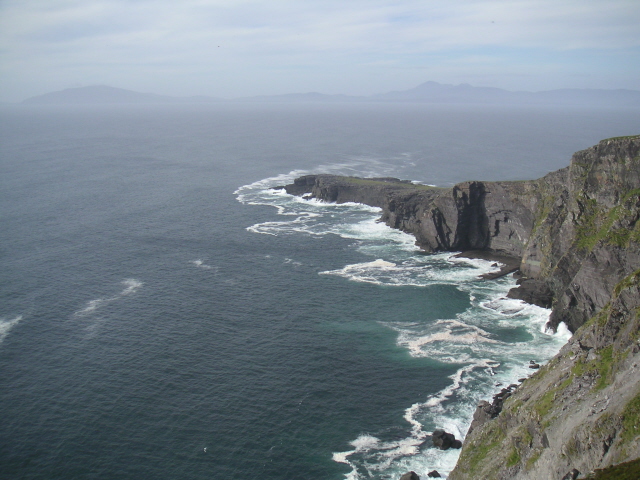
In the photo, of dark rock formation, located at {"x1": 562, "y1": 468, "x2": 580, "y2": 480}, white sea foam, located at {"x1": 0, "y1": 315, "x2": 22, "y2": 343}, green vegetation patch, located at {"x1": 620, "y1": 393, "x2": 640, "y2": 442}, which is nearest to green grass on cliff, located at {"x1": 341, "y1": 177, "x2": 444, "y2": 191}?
white sea foam, located at {"x1": 0, "y1": 315, "x2": 22, "y2": 343}

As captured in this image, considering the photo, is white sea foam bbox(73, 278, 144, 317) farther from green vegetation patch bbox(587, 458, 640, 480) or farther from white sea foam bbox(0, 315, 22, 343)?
green vegetation patch bbox(587, 458, 640, 480)

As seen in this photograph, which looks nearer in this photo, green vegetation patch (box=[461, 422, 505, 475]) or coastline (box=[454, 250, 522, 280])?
green vegetation patch (box=[461, 422, 505, 475])

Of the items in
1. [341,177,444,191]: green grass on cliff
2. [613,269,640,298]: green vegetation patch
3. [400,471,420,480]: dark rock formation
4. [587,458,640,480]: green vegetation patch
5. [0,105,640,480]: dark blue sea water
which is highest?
[613,269,640,298]: green vegetation patch

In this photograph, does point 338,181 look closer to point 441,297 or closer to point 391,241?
point 391,241

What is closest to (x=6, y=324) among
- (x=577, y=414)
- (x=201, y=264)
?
(x=201, y=264)

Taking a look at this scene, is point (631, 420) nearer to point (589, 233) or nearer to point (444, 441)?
point (444, 441)

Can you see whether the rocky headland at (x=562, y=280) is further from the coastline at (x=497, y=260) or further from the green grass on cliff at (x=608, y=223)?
the coastline at (x=497, y=260)

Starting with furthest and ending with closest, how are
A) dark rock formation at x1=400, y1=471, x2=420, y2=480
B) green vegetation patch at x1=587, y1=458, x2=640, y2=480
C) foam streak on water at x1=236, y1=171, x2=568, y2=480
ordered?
foam streak on water at x1=236, y1=171, x2=568, y2=480 → dark rock formation at x1=400, y1=471, x2=420, y2=480 → green vegetation patch at x1=587, y1=458, x2=640, y2=480
